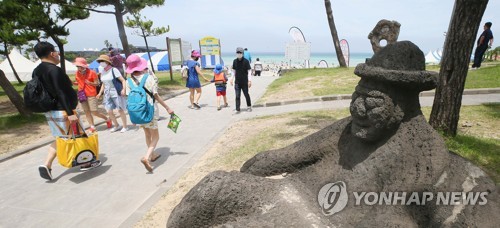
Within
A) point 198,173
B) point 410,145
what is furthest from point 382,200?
point 198,173

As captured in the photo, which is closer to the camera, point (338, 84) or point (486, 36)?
point (486, 36)

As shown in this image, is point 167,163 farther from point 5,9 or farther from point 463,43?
point 5,9

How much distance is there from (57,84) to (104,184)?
146cm

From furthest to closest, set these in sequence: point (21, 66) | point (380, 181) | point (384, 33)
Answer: point (21, 66), point (384, 33), point (380, 181)

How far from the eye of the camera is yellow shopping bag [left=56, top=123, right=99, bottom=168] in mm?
4297

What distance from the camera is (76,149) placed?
4.38 metres

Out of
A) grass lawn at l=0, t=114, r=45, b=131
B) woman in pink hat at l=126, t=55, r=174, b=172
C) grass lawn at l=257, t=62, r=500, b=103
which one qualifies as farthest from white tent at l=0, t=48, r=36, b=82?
woman in pink hat at l=126, t=55, r=174, b=172

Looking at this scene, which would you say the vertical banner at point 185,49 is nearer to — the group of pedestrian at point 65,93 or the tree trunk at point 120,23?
the tree trunk at point 120,23

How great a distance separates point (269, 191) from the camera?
1636 millimetres

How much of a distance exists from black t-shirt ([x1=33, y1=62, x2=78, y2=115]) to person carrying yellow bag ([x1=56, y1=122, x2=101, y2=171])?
1.02ft

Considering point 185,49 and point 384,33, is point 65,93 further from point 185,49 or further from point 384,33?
point 185,49

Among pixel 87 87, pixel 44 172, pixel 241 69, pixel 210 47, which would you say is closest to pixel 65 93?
pixel 44 172

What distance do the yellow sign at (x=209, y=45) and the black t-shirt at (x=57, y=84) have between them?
19.2m

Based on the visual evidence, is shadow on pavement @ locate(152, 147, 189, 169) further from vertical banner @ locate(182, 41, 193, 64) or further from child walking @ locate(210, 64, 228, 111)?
vertical banner @ locate(182, 41, 193, 64)
